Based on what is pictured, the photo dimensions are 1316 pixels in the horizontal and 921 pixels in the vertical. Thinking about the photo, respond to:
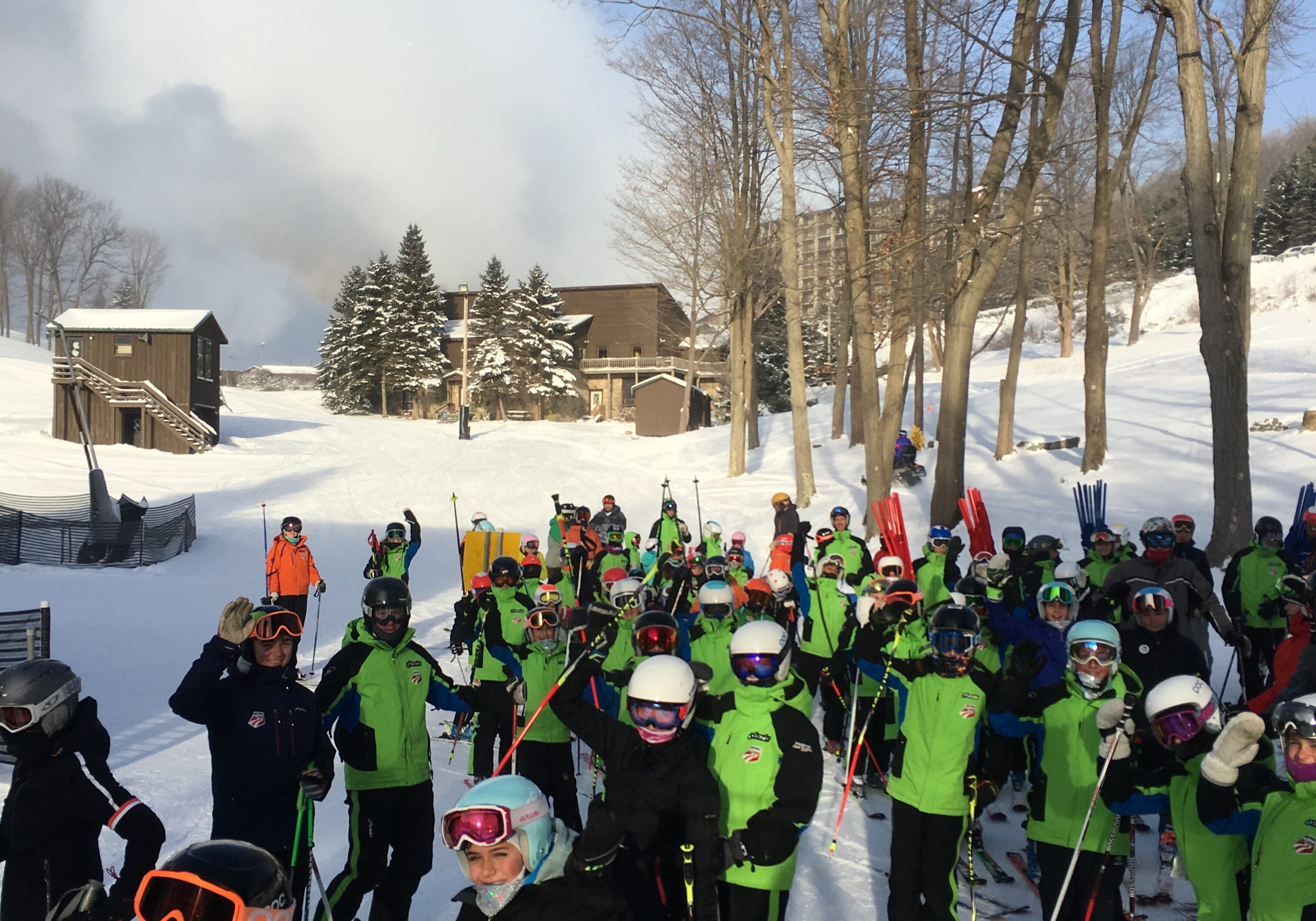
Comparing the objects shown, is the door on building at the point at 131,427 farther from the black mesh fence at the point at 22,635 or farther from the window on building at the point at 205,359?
the black mesh fence at the point at 22,635

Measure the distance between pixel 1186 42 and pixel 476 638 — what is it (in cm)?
1216

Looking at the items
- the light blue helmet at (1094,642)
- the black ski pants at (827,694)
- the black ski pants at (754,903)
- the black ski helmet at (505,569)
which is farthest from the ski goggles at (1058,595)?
the black ski helmet at (505,569)

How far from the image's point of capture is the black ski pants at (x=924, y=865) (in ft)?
15.1

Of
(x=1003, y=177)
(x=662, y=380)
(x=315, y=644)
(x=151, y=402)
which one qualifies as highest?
(x=1003, y=177)

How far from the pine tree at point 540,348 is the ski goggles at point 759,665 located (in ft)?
161

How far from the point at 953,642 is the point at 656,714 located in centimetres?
191

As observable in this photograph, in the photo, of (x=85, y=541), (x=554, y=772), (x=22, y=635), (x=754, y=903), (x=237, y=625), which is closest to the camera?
(x=754, y=903)

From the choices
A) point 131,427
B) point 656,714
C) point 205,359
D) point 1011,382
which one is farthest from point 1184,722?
point 205,359

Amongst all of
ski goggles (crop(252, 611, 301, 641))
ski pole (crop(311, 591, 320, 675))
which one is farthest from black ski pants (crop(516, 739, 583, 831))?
ski pole (crop(311, 591, 320, 675))

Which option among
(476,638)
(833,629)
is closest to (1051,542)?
(833,629)

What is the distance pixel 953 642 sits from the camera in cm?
474

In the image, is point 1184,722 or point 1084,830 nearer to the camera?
point 1184,722

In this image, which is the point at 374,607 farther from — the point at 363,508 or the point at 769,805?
the point at 363,508

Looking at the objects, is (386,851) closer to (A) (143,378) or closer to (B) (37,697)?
(B) (37,697)
